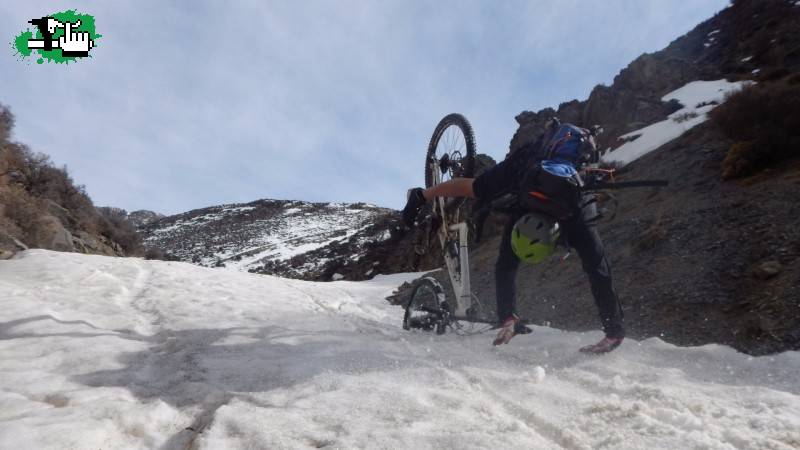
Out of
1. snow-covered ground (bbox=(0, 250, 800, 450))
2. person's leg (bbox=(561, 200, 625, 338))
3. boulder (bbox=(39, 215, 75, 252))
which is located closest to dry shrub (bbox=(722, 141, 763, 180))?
snow-covered ground (bbox=(0, 250, 800, 450))

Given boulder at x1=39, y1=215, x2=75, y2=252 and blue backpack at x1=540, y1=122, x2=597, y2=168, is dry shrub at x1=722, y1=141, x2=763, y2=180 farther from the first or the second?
boulder at x1=39, y1=215, x2=75, y2=252


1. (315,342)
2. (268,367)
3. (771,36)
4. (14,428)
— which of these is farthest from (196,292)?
(771,36)

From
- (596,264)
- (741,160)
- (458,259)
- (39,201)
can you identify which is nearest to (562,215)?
(596,264)

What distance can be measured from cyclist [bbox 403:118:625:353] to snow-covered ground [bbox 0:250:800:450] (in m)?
0.25

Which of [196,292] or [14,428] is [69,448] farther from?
[196,292]

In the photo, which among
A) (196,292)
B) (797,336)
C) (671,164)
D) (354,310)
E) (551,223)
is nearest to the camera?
(797,336)

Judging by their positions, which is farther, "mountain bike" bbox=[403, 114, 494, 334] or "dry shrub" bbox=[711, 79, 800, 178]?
"dry shrub" bbox=[711, 79, 800, 178]

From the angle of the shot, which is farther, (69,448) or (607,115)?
(607,115)

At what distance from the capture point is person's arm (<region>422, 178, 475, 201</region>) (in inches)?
176

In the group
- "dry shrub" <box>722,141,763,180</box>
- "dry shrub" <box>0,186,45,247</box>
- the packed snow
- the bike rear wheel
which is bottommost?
the bike rear wheel

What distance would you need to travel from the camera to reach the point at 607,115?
82.4 ft

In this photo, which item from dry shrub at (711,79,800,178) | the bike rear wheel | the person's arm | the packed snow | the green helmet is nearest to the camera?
the green helmet

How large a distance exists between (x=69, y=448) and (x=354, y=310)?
6934mm

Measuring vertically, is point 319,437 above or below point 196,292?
below
